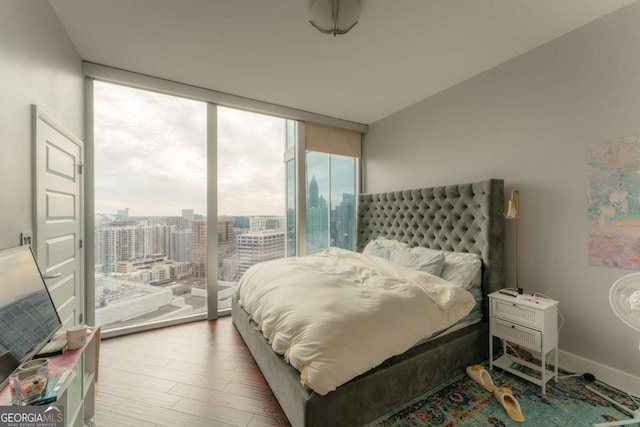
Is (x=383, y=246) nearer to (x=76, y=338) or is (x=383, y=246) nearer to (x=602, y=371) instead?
(x=602, y=371)

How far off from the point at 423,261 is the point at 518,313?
856 millimetres

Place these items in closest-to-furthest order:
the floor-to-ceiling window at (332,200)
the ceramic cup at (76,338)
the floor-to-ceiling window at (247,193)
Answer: the ceramic cup at (76,338) → the floor-to-ceiling window at (247,193) → the floor-to-ceiling window at (332,200)

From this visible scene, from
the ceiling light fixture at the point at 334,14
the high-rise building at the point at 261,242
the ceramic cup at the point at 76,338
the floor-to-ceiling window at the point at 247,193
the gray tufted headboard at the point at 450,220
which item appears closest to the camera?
the ceramic cup at the point at 76,338

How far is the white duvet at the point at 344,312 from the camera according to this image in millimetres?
1484

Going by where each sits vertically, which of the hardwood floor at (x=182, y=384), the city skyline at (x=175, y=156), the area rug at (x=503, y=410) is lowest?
the hardwood floor at (x=182, y=384)

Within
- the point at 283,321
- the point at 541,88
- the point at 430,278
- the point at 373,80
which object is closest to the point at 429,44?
the point at 373,80

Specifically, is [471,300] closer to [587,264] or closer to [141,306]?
[587,264]

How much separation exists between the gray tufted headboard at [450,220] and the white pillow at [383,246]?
11 centimetres

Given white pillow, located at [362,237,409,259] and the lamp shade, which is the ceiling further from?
white pillow, located at [362,237,409,259]

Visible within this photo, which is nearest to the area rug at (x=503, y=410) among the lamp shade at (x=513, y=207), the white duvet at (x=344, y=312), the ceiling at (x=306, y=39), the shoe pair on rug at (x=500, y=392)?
the shoe pair on rug at (x=500, y=392)

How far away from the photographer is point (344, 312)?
1681 millimetres

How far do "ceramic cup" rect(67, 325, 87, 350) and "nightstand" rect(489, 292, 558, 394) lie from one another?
2.86 m

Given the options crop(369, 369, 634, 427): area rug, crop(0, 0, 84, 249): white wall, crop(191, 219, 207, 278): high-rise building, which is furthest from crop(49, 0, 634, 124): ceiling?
crop(369, 369, 634, 427): area rug

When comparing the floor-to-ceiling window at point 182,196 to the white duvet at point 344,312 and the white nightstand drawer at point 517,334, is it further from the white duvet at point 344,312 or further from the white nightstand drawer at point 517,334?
the white nightstand drawer at point 517,334
